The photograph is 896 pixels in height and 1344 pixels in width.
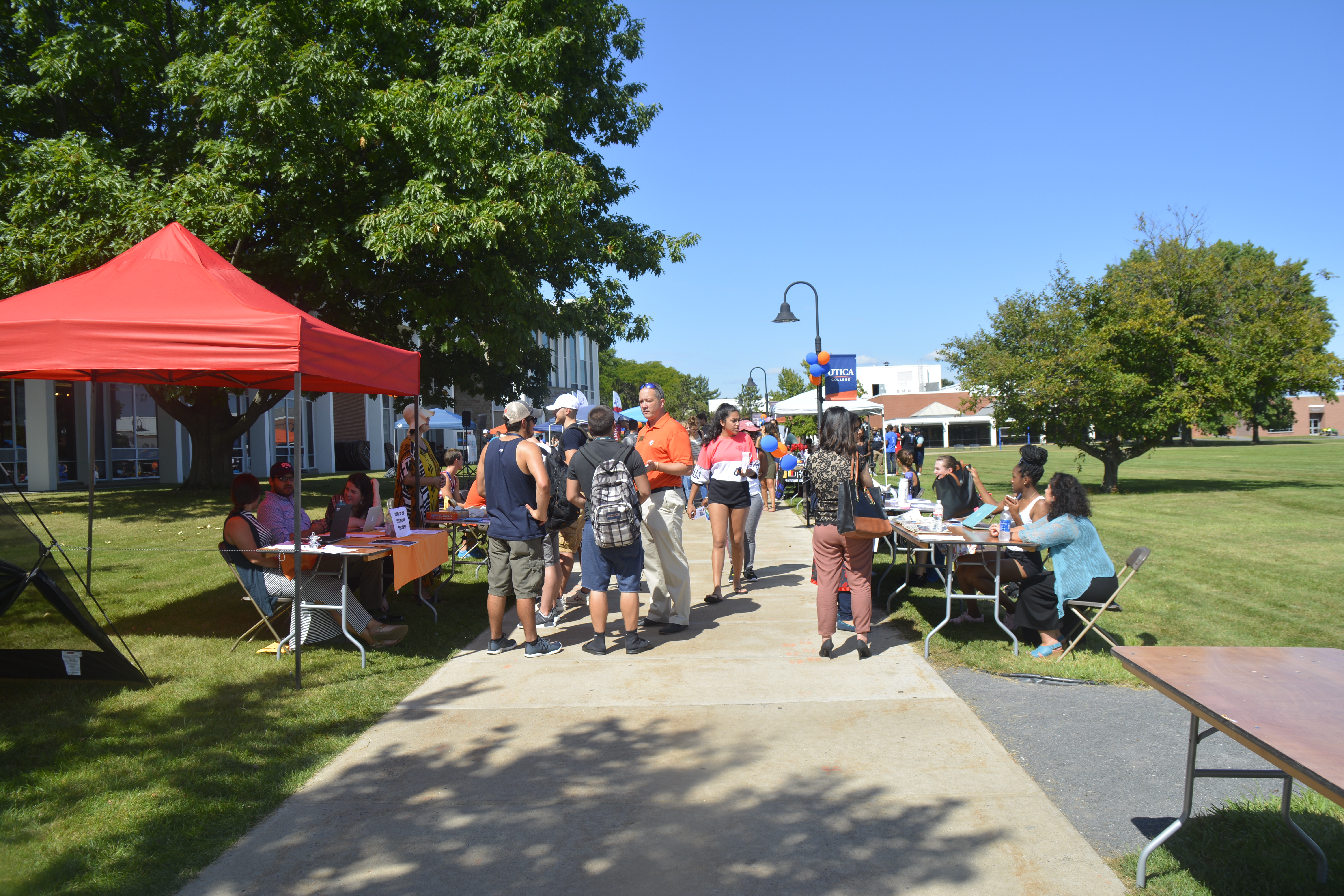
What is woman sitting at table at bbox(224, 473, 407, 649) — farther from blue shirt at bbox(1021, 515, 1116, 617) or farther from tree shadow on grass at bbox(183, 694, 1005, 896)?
blue shirt at bbox(1021, 515, 1116, 617)

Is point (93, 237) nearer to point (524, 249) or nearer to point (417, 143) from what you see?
point (417, 143)

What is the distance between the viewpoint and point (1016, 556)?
22.3 ft

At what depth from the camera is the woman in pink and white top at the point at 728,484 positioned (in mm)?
8047

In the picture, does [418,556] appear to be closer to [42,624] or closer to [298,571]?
[298,571]

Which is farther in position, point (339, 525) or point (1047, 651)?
point (339, 525)

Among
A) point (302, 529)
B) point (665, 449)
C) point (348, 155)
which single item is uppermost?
point (348, 155)

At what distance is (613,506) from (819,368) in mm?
13069

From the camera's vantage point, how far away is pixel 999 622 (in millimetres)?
6062

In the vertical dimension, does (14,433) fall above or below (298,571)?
above

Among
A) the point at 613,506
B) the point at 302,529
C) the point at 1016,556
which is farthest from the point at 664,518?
the point at 302,529

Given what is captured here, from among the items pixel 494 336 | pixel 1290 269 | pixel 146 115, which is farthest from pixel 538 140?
pixel 1290 269

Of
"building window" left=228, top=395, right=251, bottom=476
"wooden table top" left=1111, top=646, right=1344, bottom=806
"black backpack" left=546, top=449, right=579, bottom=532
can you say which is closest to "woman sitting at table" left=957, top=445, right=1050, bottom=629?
"black backpack" left=546, top=449, right=579, bottom=532

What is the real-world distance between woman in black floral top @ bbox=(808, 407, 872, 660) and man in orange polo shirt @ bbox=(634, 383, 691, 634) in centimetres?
120

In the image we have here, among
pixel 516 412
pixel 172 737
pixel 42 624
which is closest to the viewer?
pixel 172 737
